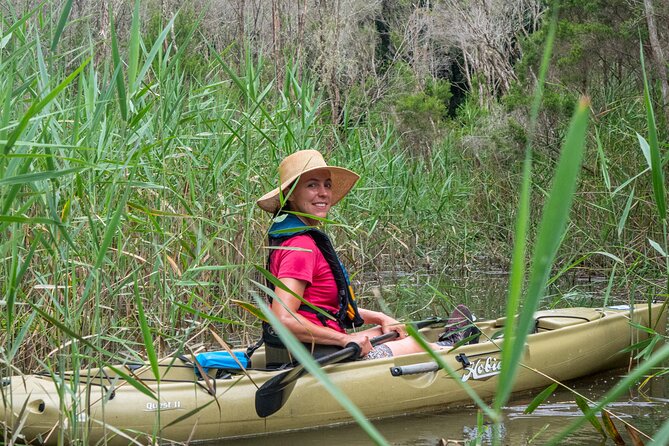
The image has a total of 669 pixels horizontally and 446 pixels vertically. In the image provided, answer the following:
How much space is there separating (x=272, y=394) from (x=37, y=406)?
96 centimetres

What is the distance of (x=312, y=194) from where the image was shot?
4305 mm

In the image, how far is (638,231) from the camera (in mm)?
7051

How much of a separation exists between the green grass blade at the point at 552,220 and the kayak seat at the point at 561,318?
4.27 metres

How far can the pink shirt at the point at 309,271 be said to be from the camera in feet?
13.3

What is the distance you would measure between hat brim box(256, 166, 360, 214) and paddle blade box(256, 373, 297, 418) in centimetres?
82

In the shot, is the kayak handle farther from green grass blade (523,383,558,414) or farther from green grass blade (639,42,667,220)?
green grass blade (639,42,667,220)

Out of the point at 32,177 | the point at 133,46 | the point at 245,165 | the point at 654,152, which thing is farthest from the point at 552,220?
the point at 245,165

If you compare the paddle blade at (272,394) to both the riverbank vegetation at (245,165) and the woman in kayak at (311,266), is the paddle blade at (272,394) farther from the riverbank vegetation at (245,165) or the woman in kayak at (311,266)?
the riverbank vegetation at (245,165)

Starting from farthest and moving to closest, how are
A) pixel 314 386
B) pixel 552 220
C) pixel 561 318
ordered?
pixel 561 318, pixel 314 386, pixel 552 220

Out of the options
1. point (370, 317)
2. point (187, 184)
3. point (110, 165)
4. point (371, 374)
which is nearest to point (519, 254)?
point (110, 165)

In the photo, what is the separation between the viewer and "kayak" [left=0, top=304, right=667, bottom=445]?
3639 millimetres

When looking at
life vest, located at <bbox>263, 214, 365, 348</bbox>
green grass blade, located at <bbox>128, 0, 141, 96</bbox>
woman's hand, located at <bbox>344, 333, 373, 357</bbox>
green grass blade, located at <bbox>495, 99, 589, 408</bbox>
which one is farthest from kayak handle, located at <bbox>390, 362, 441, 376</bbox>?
green grass blade, located at <bbox>495, 99, 589, 408</bbox>

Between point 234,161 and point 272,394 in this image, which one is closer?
point 272,394

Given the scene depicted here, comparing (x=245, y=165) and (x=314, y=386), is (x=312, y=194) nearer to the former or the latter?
(x=245, y=165)
